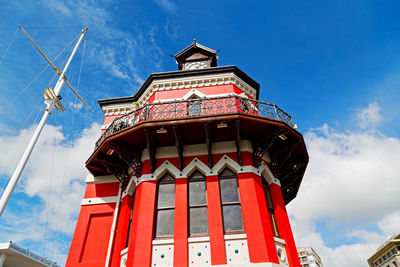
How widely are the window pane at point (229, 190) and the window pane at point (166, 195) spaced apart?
2.20 m

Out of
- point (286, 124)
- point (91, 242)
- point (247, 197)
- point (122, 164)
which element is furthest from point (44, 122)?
point (286, 124)

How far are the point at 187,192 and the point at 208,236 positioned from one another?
2097 millimetres

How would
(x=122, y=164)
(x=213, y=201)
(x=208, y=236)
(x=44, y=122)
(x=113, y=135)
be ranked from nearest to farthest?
(x=208, y=236) < (x=213, y=201) < (x=113, y=135) < (x=122, y=164) < (x=44, y=122)

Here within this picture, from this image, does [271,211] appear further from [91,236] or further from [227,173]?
[91,236]

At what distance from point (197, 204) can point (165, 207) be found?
140 centimetres

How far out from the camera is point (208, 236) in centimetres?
954

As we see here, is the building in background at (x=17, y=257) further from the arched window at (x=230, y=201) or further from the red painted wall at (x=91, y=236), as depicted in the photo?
the arched window at (x=230, y=201)

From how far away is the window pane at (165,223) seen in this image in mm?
10000

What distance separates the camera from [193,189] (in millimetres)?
10984

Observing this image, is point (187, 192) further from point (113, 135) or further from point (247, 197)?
point (113, 135)

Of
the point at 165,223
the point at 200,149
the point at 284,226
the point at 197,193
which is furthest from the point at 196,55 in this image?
the point at 284,226

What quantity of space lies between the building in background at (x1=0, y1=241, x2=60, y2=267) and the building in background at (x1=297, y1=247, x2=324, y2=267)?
119790 millimetres

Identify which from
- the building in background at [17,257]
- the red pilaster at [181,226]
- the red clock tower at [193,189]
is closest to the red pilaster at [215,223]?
the red clock tower at [193,189]

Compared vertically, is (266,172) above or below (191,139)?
below
